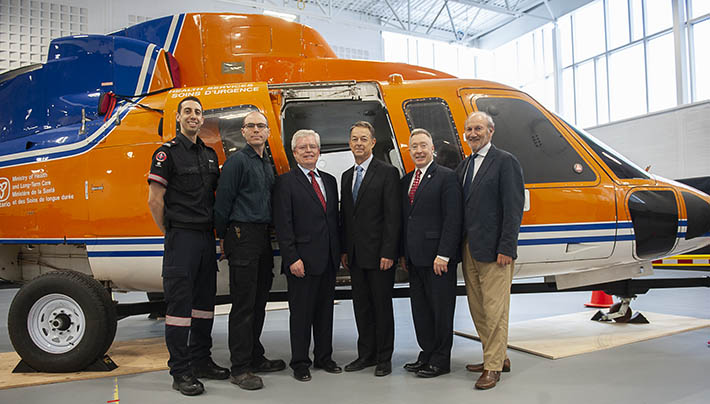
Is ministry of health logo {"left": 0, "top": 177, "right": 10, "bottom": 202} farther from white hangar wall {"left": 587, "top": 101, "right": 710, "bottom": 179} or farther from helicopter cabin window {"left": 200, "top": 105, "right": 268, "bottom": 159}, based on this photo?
white hangar wall {"left": 587, "top": 101, "right": 710, "bottom": 179}

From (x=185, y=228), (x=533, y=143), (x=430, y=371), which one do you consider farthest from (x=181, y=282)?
(x=533, y=143)

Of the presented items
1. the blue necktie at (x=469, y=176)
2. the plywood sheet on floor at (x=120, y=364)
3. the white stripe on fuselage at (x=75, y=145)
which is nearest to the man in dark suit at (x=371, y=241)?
the blue necktie at (x=469, y=176)

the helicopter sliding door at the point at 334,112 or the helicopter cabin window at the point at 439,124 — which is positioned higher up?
the helicopter sliding door at the point at 334,112

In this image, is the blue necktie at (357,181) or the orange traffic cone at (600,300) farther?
the orange traffic cone at (600,300)

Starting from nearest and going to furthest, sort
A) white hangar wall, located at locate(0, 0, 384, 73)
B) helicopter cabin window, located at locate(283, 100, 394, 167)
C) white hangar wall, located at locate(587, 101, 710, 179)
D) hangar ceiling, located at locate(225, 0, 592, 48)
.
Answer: helicopter cabin window, located at locate(283, 100, 394, 167) < white hangar wall, located at locate(0, 0, 384, 73) < white hangar wall, located at locate(587, 101, 710, 179) < hangar ceiling, located at locate(225, 0, 592, 48)

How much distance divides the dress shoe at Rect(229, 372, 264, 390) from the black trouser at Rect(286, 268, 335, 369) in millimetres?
335

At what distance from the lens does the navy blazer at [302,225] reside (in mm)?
3961

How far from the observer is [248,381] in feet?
12.6

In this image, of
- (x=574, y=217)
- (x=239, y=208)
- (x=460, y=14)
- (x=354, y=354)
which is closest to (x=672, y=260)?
(x=574, y=217)

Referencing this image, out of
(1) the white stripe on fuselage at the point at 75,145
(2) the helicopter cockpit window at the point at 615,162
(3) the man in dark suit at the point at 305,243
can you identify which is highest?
(1) the white stripe on fuselage at the point at 75,145

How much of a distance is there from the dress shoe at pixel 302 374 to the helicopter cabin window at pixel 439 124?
2226 mm

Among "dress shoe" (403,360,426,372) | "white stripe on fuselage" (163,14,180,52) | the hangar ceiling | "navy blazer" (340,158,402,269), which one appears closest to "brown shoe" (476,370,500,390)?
"dress shoe" (403,360,426,372)

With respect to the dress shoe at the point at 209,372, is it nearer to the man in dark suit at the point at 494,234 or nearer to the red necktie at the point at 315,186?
the red necktie at the point at 315,186

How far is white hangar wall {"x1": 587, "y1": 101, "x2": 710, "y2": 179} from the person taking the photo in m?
14.5
